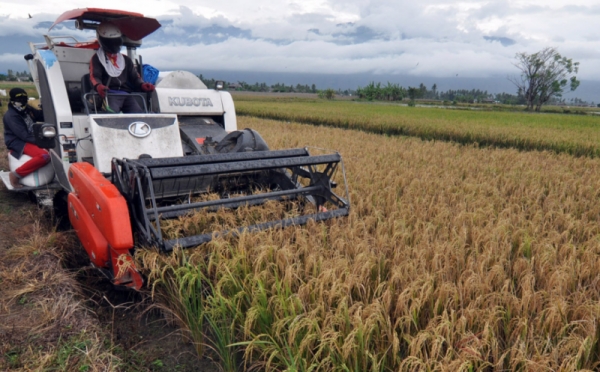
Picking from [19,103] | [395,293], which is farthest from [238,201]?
[19,103]

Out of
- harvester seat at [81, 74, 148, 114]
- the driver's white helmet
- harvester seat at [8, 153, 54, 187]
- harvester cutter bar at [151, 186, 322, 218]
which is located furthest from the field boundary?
harvester seat at [8, 153, 54, 187]

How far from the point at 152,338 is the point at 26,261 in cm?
156

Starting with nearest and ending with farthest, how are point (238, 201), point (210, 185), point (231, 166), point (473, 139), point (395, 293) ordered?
point (395, 293) < point (231, 166) < point (238, 201) < point (210, 185) < point (473, 139)

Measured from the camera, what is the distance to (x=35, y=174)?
16.4ft

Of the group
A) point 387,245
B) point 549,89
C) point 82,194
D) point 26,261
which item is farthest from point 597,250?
point 549,89

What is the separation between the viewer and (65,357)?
94.1 inches

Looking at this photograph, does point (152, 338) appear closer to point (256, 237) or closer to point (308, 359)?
point (256, 237)

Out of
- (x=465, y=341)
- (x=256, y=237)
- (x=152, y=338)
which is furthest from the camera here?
(x=256, y=237)

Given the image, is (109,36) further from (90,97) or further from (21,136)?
(21,136)

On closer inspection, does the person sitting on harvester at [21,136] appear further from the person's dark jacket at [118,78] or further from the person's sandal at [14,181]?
the person's dark jacket at [118,78]

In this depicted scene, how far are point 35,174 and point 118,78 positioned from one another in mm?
1672

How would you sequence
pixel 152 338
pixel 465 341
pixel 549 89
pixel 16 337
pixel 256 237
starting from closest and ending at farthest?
pixel 465 341
pixel 16 337
pixel 152 338
pixel 256 237
pixel 549 89

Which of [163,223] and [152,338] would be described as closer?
[152,338]

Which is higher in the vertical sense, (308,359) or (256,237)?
(256,237)
